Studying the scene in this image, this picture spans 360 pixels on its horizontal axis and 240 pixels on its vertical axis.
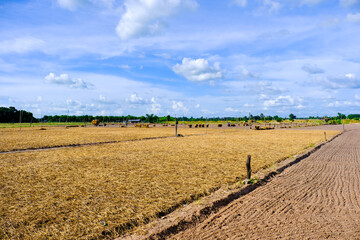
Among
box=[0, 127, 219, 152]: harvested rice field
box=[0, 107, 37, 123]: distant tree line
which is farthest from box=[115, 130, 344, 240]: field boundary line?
box=[0, 107, 37, 123]: distant tree line

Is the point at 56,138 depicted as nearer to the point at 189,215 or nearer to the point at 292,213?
the point at 189,215

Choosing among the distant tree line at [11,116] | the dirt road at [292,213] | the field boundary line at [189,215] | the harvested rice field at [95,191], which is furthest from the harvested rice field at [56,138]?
the distant tree line at [11,116]

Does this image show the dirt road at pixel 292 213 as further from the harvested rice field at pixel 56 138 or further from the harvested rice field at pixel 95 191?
the harvested rice field at pixel 56 138

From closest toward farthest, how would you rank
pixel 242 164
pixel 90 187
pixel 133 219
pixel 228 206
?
pixel 133 219 < pixel 228 206 < pixel 90 187 < pixel 242 164

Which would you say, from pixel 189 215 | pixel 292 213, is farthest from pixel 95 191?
pixel 292 213

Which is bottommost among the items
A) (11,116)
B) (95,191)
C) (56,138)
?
(95,191)

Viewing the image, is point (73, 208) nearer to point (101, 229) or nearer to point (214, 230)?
point (101, 229)

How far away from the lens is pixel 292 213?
5.64 metres

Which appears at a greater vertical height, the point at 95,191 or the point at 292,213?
the point at 95,191

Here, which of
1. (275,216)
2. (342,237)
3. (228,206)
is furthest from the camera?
(228,206)

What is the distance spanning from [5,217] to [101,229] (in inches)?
88.1

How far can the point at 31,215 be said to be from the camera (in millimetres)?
5164

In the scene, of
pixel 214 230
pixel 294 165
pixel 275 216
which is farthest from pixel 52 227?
pixel 294 165

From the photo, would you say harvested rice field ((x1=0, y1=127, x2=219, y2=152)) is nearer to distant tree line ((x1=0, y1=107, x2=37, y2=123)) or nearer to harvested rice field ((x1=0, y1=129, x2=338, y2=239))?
harvested rice field ((x1=0, y1=129, x2=338, y2=239))
